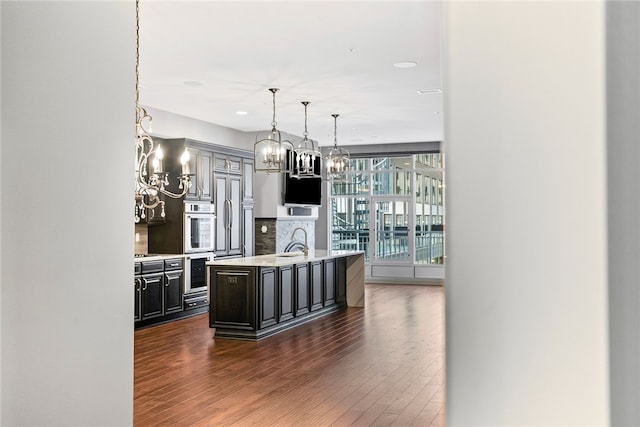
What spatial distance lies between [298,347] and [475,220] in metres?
5.71

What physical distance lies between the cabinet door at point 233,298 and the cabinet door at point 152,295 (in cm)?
101

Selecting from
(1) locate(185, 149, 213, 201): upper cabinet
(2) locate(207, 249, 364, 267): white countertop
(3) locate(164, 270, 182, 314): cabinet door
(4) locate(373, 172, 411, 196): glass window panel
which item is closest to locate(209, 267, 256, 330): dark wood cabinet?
(2) locate(207, 249, 364, 267): white countertop

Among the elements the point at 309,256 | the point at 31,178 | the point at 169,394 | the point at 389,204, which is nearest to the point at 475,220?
the point at 31,178

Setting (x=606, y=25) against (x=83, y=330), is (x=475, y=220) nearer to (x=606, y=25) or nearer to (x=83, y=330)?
(x=606, y=25)

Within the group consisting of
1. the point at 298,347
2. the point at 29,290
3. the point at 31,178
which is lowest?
the point at 298,347

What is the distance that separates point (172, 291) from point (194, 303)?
0.53m

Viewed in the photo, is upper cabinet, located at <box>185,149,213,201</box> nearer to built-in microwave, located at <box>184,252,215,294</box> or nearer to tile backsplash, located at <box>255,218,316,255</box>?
built-in microwave, located at <box>184,252,215,294</box>

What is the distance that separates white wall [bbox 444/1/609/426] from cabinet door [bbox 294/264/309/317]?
6801 millimetres

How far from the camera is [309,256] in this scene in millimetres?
8109

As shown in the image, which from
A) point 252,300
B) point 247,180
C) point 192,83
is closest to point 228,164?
point 247,180

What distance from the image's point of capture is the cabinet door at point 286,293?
22.9ft

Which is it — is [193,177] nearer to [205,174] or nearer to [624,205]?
[205,174]

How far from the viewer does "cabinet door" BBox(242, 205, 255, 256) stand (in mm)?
9477

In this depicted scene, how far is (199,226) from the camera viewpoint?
8312mm
